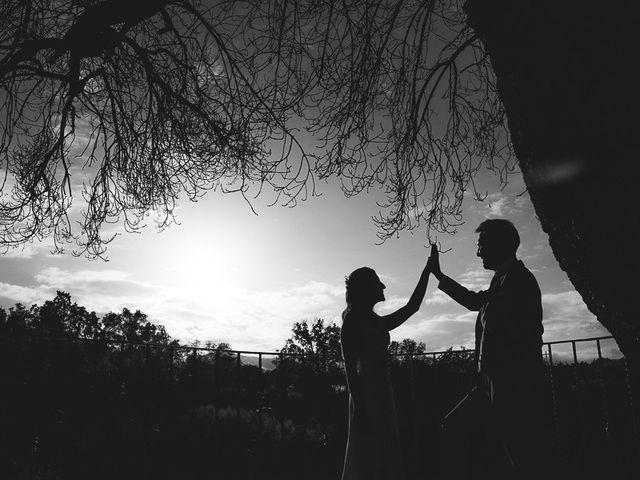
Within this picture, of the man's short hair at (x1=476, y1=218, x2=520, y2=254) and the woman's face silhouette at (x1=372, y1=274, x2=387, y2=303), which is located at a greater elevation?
the man's short hair at (x1=476, y1=218, x2=520, y2=254)

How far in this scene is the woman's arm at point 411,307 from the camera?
388 cm

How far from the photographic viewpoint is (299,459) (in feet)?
19.4

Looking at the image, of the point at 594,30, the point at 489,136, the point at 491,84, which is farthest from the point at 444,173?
the point at 594,30

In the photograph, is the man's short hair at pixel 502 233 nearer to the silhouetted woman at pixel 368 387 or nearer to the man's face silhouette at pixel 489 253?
the man's face silhouette at pixel 489 253

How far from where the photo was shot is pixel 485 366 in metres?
2.59

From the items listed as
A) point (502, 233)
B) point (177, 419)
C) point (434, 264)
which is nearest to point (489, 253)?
point (502, 233)

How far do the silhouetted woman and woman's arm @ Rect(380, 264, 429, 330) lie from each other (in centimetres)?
12

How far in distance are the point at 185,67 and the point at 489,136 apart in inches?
182

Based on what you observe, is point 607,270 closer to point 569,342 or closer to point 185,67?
point 569,342

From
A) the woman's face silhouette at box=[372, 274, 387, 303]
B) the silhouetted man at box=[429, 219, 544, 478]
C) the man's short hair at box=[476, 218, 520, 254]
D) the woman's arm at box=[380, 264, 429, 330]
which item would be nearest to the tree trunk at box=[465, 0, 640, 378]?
the silhouetted man at box=[429, 219, 544, 478]

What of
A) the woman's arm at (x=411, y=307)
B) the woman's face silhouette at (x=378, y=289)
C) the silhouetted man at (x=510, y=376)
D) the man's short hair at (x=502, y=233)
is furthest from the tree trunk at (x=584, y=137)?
the woman's arm at (x=411, y=307)

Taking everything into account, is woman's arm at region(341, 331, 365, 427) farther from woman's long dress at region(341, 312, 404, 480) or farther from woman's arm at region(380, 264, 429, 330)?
woman's arm at region(380, 264, 429, 330)

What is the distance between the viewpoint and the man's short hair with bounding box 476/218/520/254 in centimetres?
288

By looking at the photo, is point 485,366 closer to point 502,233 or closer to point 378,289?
point 502,233
